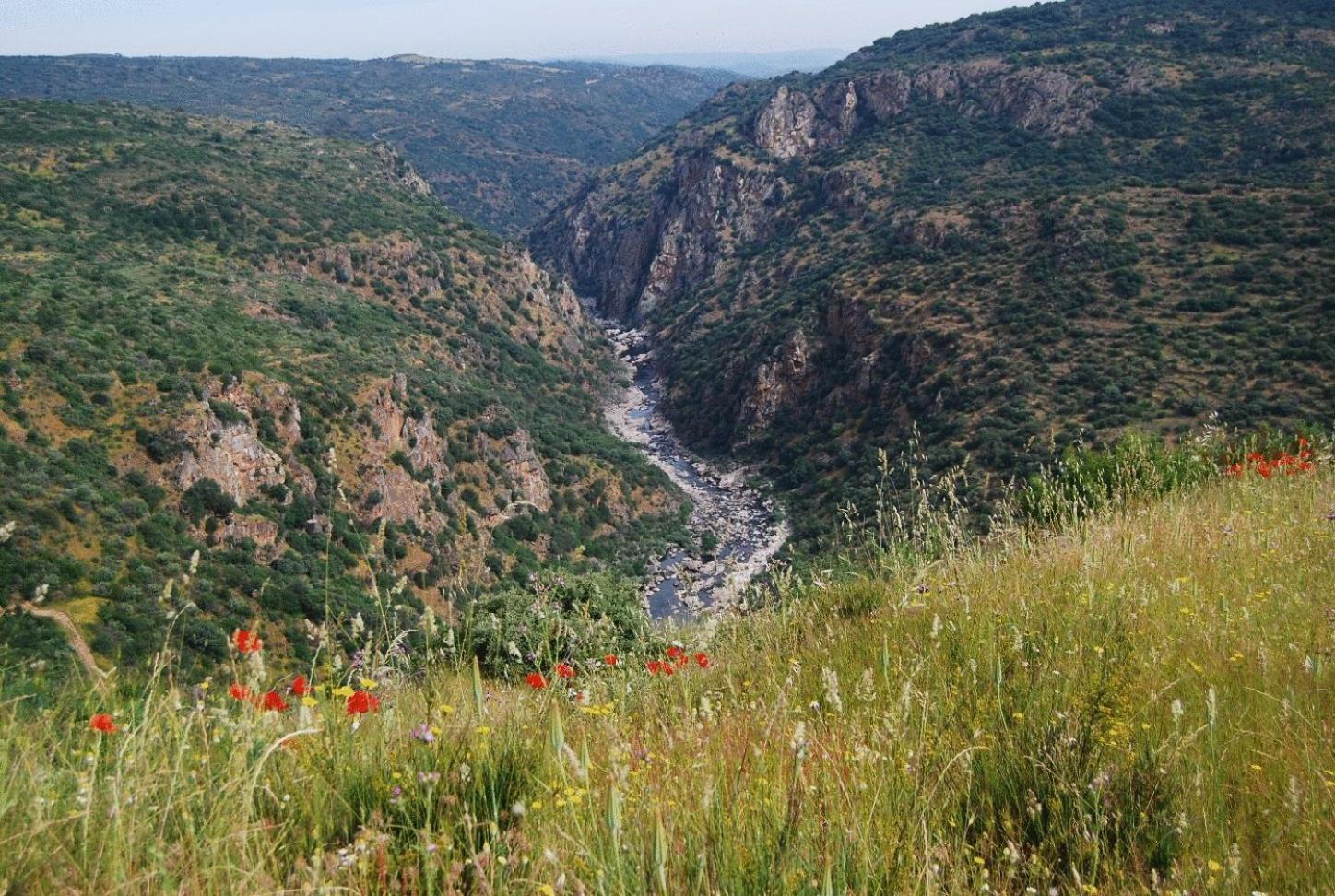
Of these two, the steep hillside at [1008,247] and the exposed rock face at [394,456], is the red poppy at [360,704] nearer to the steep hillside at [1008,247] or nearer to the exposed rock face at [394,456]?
the steep hillside at [1008,247]

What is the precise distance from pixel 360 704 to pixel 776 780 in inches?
47.1

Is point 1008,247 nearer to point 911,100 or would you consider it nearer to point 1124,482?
point 911,100

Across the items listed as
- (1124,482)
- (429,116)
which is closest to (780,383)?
(1124,482)

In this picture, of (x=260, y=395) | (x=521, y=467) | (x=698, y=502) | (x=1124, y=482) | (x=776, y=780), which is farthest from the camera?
(x=698, y=502)

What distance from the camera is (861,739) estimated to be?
7.34ft

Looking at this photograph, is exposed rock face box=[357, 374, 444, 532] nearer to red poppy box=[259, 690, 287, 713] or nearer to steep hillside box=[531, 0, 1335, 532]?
steep hillside box=[531, 0, 1335, 532]

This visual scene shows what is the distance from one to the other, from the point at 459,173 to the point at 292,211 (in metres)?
94.8

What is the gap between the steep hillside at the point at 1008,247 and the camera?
34969mm

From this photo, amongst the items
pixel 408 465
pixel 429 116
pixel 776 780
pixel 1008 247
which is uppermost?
pixel 429 116

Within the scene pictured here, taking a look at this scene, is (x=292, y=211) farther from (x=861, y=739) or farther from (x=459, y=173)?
(x=459, y=173)

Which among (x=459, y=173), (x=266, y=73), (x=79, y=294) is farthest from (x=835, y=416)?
(x=266, y=73)

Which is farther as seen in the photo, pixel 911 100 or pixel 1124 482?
pixel 911 100

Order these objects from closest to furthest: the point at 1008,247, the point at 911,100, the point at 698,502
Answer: the point at 1008,247, the point at 698,502, the point at 911,100

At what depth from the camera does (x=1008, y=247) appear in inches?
1923
